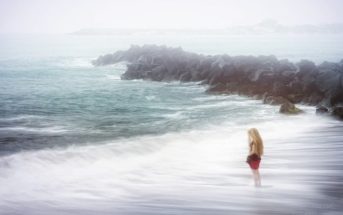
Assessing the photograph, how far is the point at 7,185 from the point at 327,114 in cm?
915

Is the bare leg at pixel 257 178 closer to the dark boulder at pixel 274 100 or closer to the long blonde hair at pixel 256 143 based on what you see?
the long blonde hair at pixel 256 143

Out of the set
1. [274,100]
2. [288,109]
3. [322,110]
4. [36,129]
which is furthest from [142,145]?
[274,100]

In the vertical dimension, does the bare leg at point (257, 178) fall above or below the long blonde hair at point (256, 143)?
below

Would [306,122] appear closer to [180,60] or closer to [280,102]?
[280,102]

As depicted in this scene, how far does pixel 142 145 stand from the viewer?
9945 millimetres

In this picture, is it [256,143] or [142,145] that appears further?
[142,145]

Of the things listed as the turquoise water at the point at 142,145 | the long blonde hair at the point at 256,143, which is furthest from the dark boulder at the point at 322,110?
the long blonde hair at the point at 256,143

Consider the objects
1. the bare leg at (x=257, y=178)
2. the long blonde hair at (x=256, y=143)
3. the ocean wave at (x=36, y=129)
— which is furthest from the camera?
the ocean wave at (x=36, y=129)

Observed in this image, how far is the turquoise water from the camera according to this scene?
5.71 meters

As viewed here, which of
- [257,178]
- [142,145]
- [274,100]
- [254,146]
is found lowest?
[142,145]

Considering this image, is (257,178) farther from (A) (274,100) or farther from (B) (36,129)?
(A) (274,100)

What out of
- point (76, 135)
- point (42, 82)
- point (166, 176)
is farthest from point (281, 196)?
point (42, 82)

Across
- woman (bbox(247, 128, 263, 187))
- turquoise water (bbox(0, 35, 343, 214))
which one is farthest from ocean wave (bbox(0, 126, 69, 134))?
woman (bbox(247, 128, 263, 187))

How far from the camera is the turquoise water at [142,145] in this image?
18.7 ft
